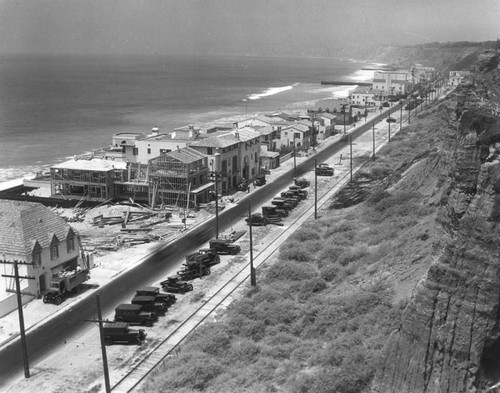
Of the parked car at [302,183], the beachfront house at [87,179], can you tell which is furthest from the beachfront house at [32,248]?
the parked car at [302,183]

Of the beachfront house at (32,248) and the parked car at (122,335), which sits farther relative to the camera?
the beachfront house at (32,248)

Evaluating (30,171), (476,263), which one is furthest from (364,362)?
(30,171)

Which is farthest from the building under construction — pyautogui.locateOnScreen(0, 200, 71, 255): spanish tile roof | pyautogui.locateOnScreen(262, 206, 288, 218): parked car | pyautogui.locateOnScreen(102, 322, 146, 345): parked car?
pyautogui.locateOnScreen(102, 322, 146, 345): parked car

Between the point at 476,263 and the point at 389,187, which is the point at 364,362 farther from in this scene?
the point at 389,187

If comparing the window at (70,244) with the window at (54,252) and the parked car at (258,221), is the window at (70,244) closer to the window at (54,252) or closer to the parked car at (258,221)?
the window at (54,252)

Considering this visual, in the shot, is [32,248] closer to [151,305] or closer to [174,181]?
[151,305]

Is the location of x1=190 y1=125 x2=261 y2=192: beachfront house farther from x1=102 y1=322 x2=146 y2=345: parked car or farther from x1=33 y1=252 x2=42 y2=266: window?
x1=102 y1=322 x2=146 y2=345: parked car

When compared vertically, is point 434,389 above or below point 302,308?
above
